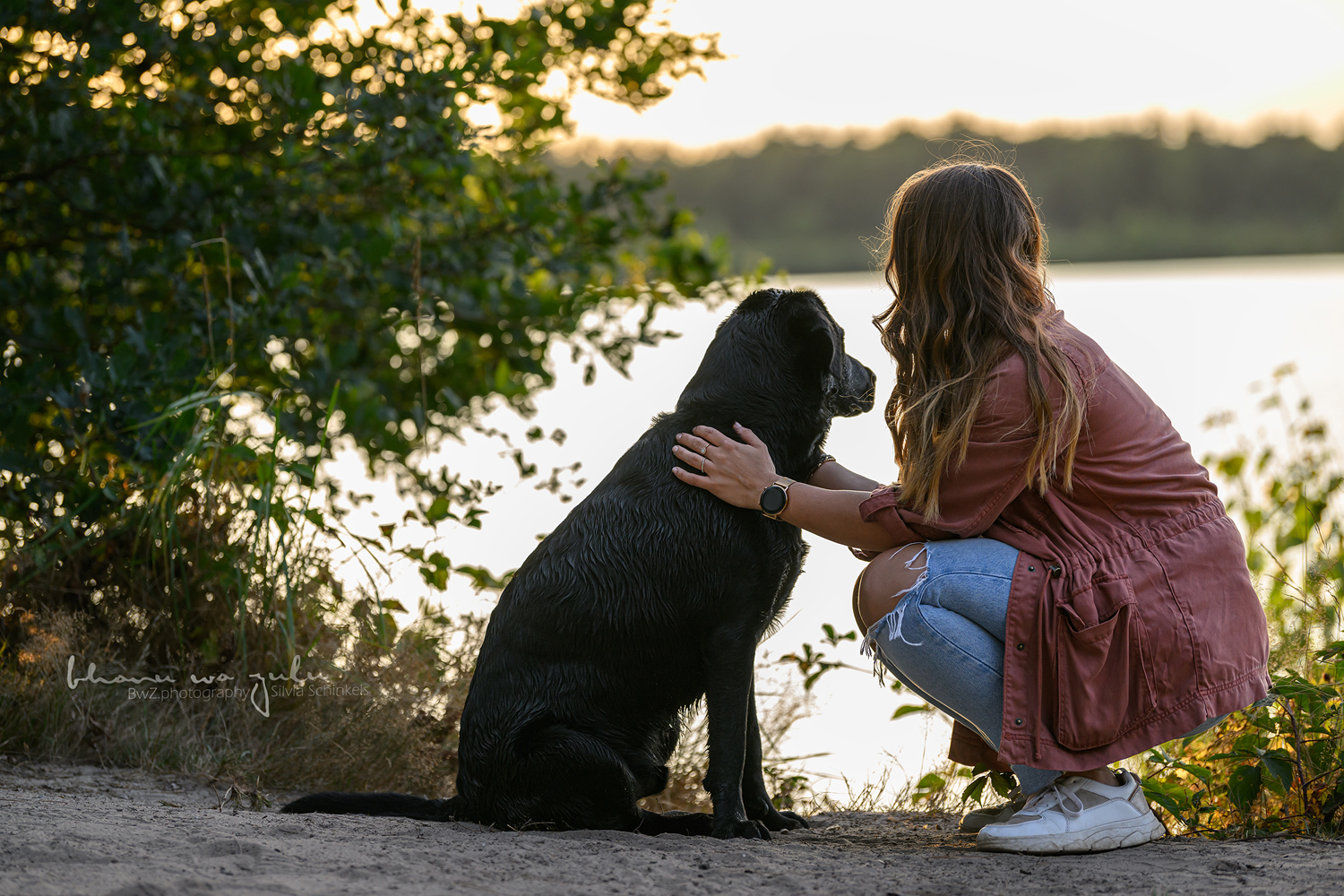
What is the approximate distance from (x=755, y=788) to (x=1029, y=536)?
1018mm

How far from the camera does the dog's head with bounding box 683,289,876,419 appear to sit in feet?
9.25

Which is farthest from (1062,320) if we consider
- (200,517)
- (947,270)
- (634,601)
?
(200,517)

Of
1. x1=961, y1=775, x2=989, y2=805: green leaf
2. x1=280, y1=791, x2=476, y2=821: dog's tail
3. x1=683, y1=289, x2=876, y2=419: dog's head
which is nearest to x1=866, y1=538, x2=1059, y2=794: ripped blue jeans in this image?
x1=961, y1=775, x2=989, y2=805: green leaf

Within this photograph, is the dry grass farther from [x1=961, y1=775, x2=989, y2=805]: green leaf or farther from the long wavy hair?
the long wavy hair

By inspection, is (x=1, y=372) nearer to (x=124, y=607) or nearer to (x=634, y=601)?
(x=124, y=607)

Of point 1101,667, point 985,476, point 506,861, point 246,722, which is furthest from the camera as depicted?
point 246,722

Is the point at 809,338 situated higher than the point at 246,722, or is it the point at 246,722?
the point at 809,338

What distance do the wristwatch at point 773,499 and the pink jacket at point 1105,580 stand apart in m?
0.21

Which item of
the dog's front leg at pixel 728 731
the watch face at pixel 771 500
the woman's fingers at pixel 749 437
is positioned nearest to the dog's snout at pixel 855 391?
the woman's fingers at pixel 749 437

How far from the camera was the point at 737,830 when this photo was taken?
261 cm

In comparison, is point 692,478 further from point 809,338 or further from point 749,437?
point 809,338

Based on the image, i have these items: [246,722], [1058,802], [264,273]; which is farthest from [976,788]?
[264,273]

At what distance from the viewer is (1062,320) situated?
2.65 meters

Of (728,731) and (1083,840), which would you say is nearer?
(1083,840)
